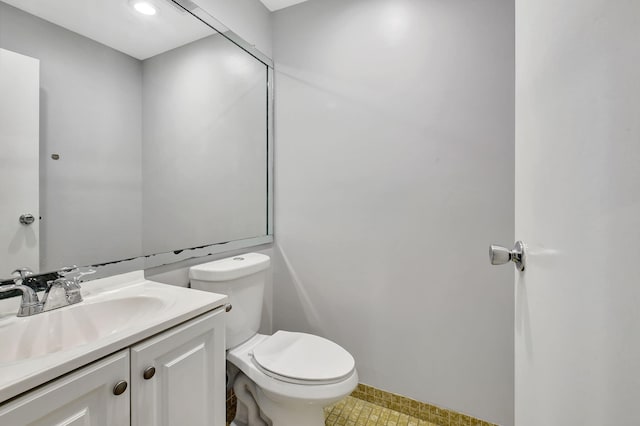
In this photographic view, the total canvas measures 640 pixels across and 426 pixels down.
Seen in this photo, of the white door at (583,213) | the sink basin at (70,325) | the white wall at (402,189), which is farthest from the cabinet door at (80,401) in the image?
the white wall at (402,189)

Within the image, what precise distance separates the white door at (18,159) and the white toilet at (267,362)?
0.57 m

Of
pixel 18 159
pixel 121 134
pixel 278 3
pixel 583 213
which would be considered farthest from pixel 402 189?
pixel 18 159

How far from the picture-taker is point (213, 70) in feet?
5.19

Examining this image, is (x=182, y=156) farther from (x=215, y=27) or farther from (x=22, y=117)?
(x=215, y=27)

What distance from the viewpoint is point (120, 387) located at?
2.21 feet

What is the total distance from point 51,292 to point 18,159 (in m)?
0.42

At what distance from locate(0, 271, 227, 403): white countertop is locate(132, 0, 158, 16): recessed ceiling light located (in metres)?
1.08

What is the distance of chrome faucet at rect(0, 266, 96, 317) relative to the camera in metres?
0.81

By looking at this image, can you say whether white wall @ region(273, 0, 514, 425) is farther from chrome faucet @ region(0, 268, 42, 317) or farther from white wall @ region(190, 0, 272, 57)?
chrome faucet @ region(0, 268, 42, 317)

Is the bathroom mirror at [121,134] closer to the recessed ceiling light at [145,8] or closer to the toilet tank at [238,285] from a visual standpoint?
the recessed ceiling light at [145,8]

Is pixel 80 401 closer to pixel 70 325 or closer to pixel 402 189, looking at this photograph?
pixel 70 325

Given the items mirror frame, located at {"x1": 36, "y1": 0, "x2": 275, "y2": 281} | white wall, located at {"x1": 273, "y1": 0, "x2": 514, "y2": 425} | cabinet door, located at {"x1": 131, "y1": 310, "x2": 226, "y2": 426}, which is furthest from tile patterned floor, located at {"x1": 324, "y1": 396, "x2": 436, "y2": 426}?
mirror frame, located at {"x1": 36, "y1": 0, "x2": 275, "y2": 281}

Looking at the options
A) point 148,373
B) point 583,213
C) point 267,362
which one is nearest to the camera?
point 583,213

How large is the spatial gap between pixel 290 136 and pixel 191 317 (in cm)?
129
